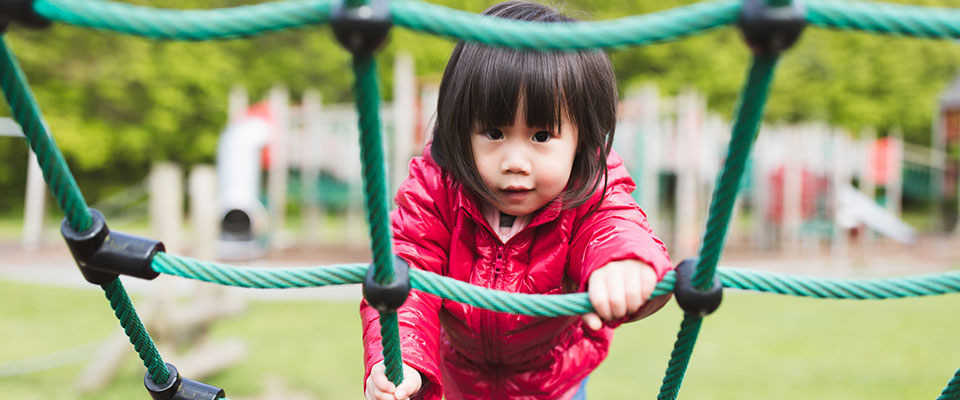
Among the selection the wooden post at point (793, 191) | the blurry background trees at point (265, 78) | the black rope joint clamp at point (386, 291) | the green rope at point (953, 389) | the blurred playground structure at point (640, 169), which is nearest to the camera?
the black rope joint clamp at point (386, 291)

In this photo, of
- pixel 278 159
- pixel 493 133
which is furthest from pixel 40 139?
pixel 278 159

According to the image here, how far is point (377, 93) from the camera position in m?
0.74

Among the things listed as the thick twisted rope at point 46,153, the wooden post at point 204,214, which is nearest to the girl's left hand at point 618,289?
the thick twisted rope at point 46,153

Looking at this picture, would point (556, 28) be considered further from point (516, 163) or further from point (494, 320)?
point (494, 320)

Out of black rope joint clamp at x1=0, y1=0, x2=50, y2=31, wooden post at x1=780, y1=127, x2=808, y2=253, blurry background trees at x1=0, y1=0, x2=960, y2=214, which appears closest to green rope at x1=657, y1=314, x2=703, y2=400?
black rope joint clamp at x1=0, y1=0, x2=50, y2=31

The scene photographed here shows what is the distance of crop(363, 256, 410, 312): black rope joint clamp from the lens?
2.77ft

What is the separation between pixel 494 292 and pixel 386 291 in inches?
5.2

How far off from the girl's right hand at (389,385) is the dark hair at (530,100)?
29cm

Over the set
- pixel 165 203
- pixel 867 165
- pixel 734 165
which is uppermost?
→ pixel 734 165

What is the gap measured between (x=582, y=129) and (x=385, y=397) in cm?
49

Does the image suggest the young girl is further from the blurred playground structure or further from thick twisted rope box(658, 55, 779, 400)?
the blurred playground structure

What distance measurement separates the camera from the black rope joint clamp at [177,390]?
1.04 meters

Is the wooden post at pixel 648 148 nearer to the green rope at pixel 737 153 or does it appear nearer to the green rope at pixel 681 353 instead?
the green rope at pixel 681 353

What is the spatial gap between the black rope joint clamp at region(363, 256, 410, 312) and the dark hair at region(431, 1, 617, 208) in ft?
1.12
